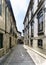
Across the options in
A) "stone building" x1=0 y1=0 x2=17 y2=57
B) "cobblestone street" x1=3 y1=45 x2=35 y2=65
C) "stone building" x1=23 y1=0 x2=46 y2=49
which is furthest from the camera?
"stone building" x1=0 y1=0 x2=17 y2=57

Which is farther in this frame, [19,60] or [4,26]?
[4,26]

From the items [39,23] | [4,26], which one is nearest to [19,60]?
[4,26]

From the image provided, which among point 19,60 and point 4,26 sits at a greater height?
point 4,26

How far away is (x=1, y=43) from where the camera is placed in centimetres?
1242

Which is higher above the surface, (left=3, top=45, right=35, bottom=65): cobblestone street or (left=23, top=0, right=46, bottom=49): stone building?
(left=23, top=0, right=46, bottom=49): stone building

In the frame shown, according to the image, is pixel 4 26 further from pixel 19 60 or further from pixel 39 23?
pixel 19 60

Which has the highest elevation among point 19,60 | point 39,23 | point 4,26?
point 39,23

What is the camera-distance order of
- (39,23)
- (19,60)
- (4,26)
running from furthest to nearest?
(39,23), (4,26), (19,60)

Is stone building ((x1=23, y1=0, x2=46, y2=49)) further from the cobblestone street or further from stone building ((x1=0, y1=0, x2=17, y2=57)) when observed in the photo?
stone building ((x1=0, y1=0, x2=17, y2=57))

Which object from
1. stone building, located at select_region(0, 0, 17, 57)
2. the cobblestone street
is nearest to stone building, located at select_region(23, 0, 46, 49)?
the cobblestone street

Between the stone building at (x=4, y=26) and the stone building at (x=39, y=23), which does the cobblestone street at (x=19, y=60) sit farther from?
the stone building at (x=39, y=23)

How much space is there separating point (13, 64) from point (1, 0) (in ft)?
21.0

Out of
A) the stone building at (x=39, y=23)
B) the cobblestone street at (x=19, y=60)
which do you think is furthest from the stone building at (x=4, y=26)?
the stone building at (x=39, y=23)

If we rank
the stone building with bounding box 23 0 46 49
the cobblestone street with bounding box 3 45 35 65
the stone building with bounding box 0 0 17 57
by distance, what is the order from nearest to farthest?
the cobblestone street with bounding box 3 45 35 65 < the stone building with bounding box 23 0 46 49 < the stone building with bounding box 0 0 17 57
